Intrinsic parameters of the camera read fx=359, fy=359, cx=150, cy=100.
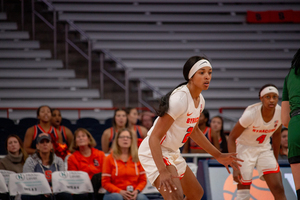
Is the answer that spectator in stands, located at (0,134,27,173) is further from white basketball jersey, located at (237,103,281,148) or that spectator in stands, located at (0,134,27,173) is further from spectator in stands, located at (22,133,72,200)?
white basketball jersey, located at (237,103,281,148)

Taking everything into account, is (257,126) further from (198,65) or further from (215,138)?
(215,138)

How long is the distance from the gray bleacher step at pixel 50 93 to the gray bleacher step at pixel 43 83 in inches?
4.3

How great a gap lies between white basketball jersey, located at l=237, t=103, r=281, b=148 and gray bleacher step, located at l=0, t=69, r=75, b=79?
6.14 meters

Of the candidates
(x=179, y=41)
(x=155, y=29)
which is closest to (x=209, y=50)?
(x=179, y=41)

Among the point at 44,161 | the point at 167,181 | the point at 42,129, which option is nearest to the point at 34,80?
the point at 42,129

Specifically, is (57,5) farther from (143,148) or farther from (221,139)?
(143,148)

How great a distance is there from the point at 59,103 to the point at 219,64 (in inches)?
185

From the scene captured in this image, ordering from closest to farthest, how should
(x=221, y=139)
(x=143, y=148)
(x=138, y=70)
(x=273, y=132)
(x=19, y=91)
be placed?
(x=143, y=148) < (x=273, y=132) < (x=221, y=139) < (x=19, y=91) < (x=138, y=70)

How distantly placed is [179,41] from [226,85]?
6.40 ft

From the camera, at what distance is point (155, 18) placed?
1093 centimetres

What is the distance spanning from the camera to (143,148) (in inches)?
123

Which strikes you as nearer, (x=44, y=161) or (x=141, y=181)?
(x=141, y=181)

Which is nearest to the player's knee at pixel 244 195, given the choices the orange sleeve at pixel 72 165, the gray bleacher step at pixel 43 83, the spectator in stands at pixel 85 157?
the spectator in stands at pixel 85 157

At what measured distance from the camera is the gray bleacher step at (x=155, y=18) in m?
10.6
